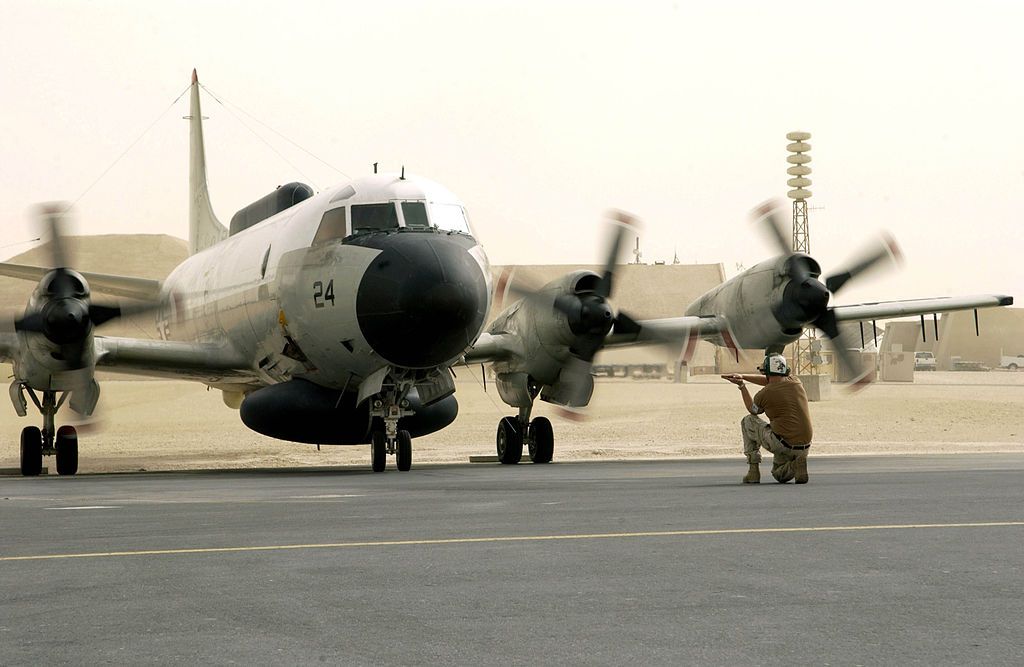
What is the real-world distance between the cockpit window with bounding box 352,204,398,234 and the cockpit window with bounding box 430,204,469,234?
2.15 feet

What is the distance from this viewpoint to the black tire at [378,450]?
2155 centimetres

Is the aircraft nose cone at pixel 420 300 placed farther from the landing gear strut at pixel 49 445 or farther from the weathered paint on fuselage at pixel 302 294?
the landing gear strut at pixel 49 445

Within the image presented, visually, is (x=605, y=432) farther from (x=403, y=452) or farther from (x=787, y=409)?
(x=787, y=409)

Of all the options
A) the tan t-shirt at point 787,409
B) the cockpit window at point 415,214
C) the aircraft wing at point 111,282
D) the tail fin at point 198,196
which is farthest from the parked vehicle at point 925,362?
the tan t-shirt at point 787,409

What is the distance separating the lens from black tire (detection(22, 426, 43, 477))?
24.9m

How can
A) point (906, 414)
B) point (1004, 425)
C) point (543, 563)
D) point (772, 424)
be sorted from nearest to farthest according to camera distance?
point (543, 563) < point (772, 424) < point (1004, 425) < point (906, 414)

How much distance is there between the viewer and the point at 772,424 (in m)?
16.4

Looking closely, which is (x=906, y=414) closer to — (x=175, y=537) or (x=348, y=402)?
(x=348, y=402)

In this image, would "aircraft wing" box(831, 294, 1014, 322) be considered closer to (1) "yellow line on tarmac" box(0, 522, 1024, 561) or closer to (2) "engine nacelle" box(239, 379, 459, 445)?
(2) "engine nacelle" box(239, 379, 459, 445)

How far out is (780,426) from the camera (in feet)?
53.4

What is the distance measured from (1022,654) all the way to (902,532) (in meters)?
4.75

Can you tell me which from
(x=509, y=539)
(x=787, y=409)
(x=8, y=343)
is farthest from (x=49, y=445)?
(x=509, y=539)

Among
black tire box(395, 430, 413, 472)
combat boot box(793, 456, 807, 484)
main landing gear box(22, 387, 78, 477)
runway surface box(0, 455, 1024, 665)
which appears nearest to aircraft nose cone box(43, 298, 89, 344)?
main landing gear box(22, 387, 78, 477)

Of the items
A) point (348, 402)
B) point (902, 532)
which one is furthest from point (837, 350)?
point (902, 532)
